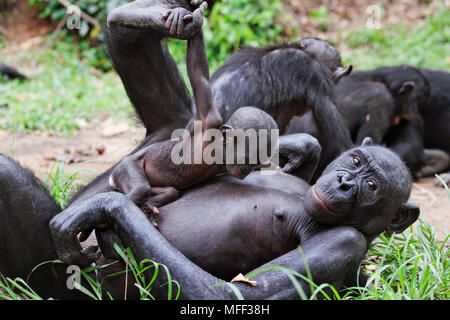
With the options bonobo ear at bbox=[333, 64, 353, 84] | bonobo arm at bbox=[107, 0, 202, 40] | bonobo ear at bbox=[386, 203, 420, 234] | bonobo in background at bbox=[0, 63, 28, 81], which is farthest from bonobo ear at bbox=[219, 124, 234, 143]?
bonobo in background at bbox=[0, 63, 28, 81]

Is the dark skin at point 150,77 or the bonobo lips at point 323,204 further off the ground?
the dark skin at point 150,77

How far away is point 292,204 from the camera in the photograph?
125 inches

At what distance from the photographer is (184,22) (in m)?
3.00

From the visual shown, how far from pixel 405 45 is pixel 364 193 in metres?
8.25

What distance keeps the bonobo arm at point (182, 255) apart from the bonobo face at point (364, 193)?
0.35 feet

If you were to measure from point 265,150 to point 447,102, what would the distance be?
17.7ft

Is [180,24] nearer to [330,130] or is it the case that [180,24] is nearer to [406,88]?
[330,130]

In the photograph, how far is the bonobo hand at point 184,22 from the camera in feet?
9.75

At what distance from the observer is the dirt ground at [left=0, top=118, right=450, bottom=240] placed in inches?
213

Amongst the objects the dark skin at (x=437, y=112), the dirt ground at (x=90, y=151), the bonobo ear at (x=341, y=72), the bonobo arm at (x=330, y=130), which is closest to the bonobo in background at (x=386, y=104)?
the dark skin at (x=437, y=112)

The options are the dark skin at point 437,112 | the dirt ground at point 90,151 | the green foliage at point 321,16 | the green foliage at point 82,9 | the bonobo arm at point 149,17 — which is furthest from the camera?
the green foliage at point 321,16

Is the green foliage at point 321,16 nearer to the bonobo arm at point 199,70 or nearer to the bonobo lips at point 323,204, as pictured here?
the bonobo arm at point 199,70

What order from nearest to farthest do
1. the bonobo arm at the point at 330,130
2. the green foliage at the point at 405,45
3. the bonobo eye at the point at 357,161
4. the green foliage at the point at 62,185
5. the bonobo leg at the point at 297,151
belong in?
the bonobo eye at the point at 357,161
the bonobo leg at the point at 297,151
the green foliage at the point at 62,185
the bonobo arm at the point at 330,130
the green foliage at the point at 405,45
